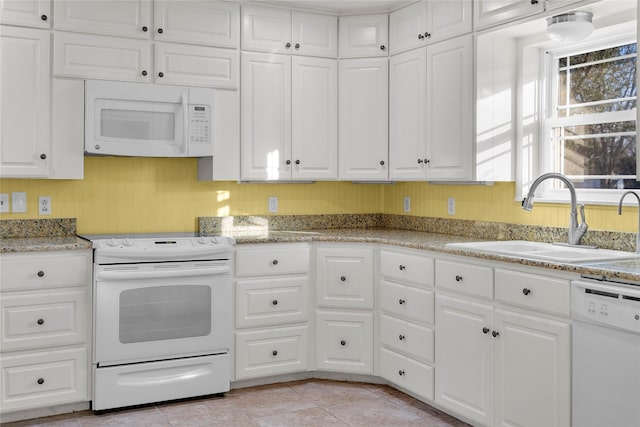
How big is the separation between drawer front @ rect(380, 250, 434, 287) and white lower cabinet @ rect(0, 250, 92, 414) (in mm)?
1581

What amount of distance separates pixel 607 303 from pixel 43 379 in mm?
2609

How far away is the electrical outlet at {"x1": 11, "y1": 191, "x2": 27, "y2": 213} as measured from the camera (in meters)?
3.68

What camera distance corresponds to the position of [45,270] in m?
3.25

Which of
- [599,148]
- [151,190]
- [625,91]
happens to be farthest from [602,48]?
[151,190]

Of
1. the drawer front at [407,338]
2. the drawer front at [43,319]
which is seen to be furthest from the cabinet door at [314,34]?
the drawer front at [43,319]

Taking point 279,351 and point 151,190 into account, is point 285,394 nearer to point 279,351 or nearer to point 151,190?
point 279,351

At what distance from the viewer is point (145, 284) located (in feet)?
11.2

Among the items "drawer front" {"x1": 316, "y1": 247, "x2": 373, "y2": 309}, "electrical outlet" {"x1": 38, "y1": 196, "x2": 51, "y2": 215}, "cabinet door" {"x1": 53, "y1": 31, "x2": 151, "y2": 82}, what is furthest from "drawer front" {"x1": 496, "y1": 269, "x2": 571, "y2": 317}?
"electrical outlet" {"x1": 38, "y1": 196, "x2": 51, "y2": 215}

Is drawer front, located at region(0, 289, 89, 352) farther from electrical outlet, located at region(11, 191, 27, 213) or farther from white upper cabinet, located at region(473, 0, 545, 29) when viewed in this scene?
white upper cabinet, located at region(473, 0, 545, 29)

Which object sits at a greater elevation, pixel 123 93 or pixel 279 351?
pixel 123 93

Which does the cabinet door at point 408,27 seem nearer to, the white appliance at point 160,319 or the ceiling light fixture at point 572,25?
the ceiling light fixture at point 572,25

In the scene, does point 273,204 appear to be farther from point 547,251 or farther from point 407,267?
point 547,251

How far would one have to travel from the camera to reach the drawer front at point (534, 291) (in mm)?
2562

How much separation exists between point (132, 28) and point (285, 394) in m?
2.21
